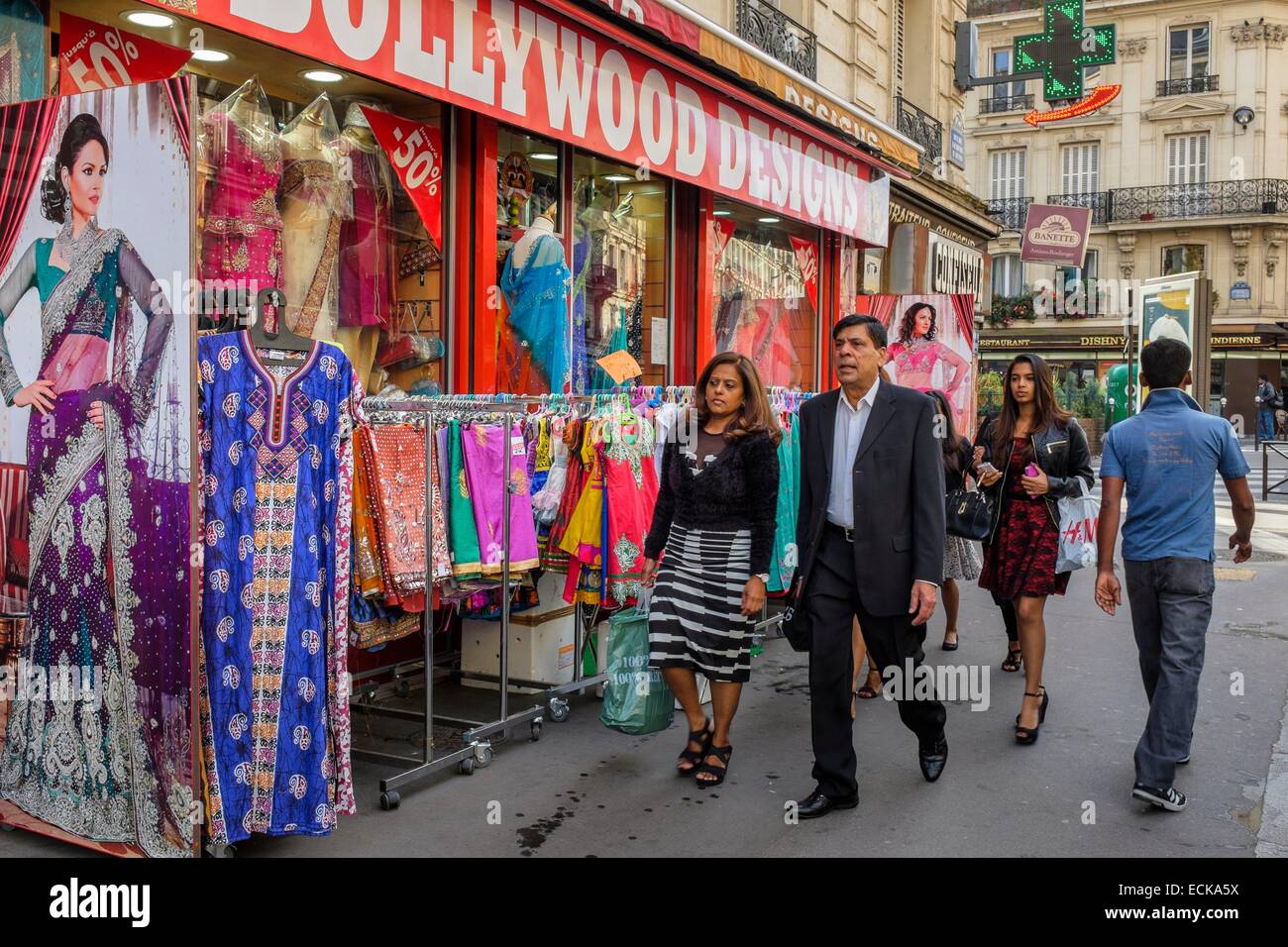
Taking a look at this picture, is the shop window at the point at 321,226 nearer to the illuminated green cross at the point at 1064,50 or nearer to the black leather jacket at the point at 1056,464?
the black leather jacket at the point at 1056,464

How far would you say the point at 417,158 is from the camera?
289 inches

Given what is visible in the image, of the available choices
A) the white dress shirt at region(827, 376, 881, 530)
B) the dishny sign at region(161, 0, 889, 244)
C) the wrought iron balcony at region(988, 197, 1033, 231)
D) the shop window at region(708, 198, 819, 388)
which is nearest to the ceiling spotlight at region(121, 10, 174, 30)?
the dishny sign at region(161, 0, 889, 244)

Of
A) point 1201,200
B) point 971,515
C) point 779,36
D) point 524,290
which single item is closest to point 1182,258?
point 1201,200

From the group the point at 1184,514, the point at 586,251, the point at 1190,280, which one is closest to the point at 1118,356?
the point at 1190,280

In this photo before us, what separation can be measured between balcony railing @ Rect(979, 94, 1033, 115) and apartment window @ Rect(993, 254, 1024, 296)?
5308 millimetres

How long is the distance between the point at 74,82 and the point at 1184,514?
5.20m

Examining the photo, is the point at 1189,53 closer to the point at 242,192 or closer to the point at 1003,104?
the point at 1003,104

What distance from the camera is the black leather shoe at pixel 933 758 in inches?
215

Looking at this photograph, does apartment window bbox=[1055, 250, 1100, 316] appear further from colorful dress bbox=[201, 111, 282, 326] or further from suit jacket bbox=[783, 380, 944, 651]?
suit jacket bbox=[783, 380, 944, 651]

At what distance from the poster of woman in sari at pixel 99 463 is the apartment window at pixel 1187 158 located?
44.0 metres

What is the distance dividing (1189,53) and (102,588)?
149ft

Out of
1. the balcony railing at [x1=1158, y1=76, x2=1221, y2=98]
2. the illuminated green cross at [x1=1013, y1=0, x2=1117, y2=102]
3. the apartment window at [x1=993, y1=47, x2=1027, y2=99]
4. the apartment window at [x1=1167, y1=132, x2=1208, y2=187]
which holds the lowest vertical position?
the illuminated green cross at [x1=1013, y1=0, x2=1117, y2=102]

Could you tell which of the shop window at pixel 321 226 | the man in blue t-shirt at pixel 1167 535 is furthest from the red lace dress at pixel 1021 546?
the shop window at pixel 321 226

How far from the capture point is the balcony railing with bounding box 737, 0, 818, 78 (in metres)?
11.9
